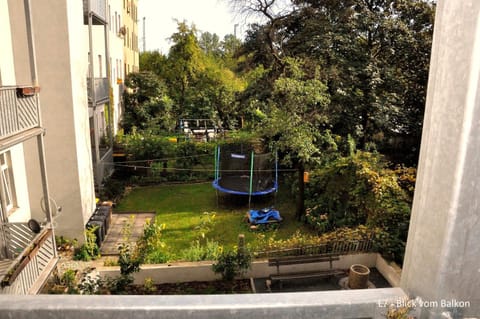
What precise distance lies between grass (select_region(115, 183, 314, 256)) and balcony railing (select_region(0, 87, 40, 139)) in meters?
5.17

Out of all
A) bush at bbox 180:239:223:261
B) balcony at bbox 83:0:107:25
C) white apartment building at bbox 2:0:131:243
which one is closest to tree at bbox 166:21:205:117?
balcony at bbox 83:0:107:25

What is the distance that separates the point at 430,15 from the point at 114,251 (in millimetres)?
14584

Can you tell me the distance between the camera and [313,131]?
1188 centimetres

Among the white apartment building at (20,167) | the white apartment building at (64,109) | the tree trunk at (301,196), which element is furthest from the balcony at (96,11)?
the tree trunk at (301,196)

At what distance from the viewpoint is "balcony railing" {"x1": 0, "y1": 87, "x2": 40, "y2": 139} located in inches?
223

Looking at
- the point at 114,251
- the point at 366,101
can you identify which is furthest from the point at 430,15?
the point at 114,251

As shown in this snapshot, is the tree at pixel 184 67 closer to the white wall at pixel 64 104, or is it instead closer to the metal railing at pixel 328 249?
the white wall at pixel 64 104

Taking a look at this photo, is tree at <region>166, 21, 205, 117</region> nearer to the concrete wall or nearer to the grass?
the grass

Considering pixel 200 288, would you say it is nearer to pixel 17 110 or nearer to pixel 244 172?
pixel 17 110

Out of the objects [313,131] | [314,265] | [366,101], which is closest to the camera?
[314,265]

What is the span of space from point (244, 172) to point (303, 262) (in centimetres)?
769

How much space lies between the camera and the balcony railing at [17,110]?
5656mm

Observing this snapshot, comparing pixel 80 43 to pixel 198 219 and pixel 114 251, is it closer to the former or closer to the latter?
pixel 114 251

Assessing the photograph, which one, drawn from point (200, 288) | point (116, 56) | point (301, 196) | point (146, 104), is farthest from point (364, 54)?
point (116, 56)
